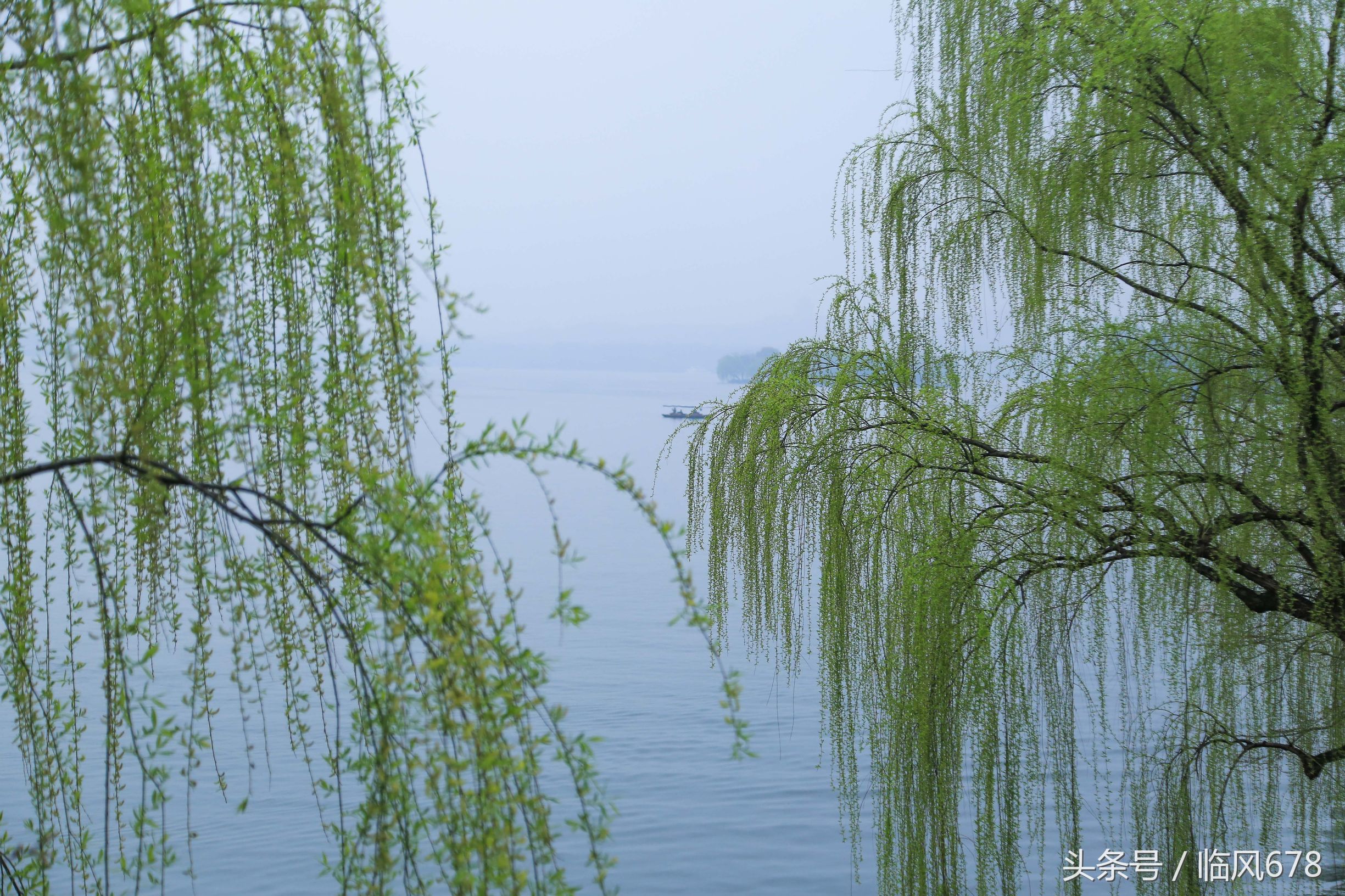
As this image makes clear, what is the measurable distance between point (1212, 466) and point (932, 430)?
0.80 m

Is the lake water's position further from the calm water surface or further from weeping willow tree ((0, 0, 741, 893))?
weeping willow tree ((0, 0, 741, 893))

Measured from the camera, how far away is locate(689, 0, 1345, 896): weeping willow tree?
2.83 meters

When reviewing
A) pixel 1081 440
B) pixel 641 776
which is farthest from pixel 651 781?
pixel 1081 440

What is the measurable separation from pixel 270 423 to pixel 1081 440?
2.24 metres

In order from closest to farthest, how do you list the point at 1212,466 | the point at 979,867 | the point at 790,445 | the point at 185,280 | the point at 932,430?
the point at 185,280
the point at 1212,466
the point at 979,867
the point at 932,430
the point at 790,445

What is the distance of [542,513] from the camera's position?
15.2 meters

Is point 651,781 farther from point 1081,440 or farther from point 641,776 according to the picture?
point 1081,440

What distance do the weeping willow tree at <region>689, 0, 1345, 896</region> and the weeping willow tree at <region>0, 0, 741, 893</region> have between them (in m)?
1.83

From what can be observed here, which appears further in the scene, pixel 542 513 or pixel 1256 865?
pixel 542 513

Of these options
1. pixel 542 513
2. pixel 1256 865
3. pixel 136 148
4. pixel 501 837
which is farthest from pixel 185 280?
pixel 542 513

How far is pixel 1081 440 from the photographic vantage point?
2.95 meters

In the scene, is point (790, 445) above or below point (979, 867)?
above

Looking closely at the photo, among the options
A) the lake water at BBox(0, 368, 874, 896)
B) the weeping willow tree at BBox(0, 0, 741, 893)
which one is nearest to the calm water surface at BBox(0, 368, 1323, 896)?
the lake water at BBox(0, 368, 874, 896)

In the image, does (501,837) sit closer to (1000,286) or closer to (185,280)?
(185,280)
